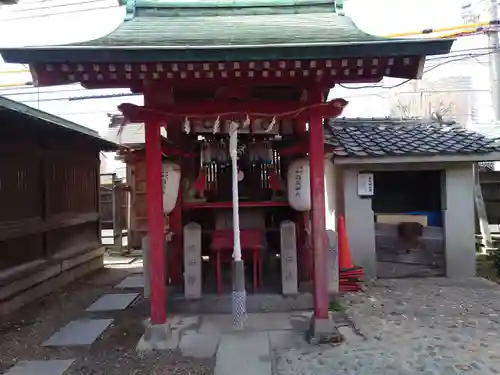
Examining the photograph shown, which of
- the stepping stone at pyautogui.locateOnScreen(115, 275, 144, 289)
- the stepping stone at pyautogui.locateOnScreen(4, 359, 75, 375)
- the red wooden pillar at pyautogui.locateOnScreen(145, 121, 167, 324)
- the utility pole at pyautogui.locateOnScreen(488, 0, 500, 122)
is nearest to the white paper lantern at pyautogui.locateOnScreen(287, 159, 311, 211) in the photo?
the red wooden pillar at pyautogui.locateOnScreen(145, 121, 167, 324)

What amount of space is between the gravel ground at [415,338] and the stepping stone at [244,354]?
193mm

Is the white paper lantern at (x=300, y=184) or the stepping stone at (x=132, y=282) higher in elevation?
the white paper lantern at (x=300, y=184)

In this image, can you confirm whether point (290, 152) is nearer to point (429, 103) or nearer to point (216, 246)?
point (216, 246)

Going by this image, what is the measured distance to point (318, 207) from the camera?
214 inches

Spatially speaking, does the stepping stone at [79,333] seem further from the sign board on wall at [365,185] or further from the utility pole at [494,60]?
the utility pole at [494,60]

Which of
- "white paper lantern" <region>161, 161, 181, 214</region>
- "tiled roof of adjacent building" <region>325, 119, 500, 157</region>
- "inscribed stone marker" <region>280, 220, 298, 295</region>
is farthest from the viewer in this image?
"tiled roof of adjacent building" <region>325, 119, 500, 157</region>

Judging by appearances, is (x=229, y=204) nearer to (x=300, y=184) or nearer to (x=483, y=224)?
(x=300, y=184)

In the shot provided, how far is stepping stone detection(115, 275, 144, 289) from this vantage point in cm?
880

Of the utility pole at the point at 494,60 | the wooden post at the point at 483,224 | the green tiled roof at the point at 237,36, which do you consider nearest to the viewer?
the green tiled roof at the point at 237,36

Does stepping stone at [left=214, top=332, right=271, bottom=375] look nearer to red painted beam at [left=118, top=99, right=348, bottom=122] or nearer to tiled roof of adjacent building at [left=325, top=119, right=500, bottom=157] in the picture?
red painted beam at [left=118, top=99, right=348, bottom=122]

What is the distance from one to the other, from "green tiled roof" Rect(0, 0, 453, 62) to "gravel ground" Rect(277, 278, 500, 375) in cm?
313

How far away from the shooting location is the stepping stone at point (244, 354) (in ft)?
14.8

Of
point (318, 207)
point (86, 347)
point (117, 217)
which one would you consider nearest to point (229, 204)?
point (318, 207)

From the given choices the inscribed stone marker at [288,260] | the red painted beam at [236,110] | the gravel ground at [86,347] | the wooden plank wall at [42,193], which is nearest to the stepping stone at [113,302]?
the gravel ground at [86,347]
